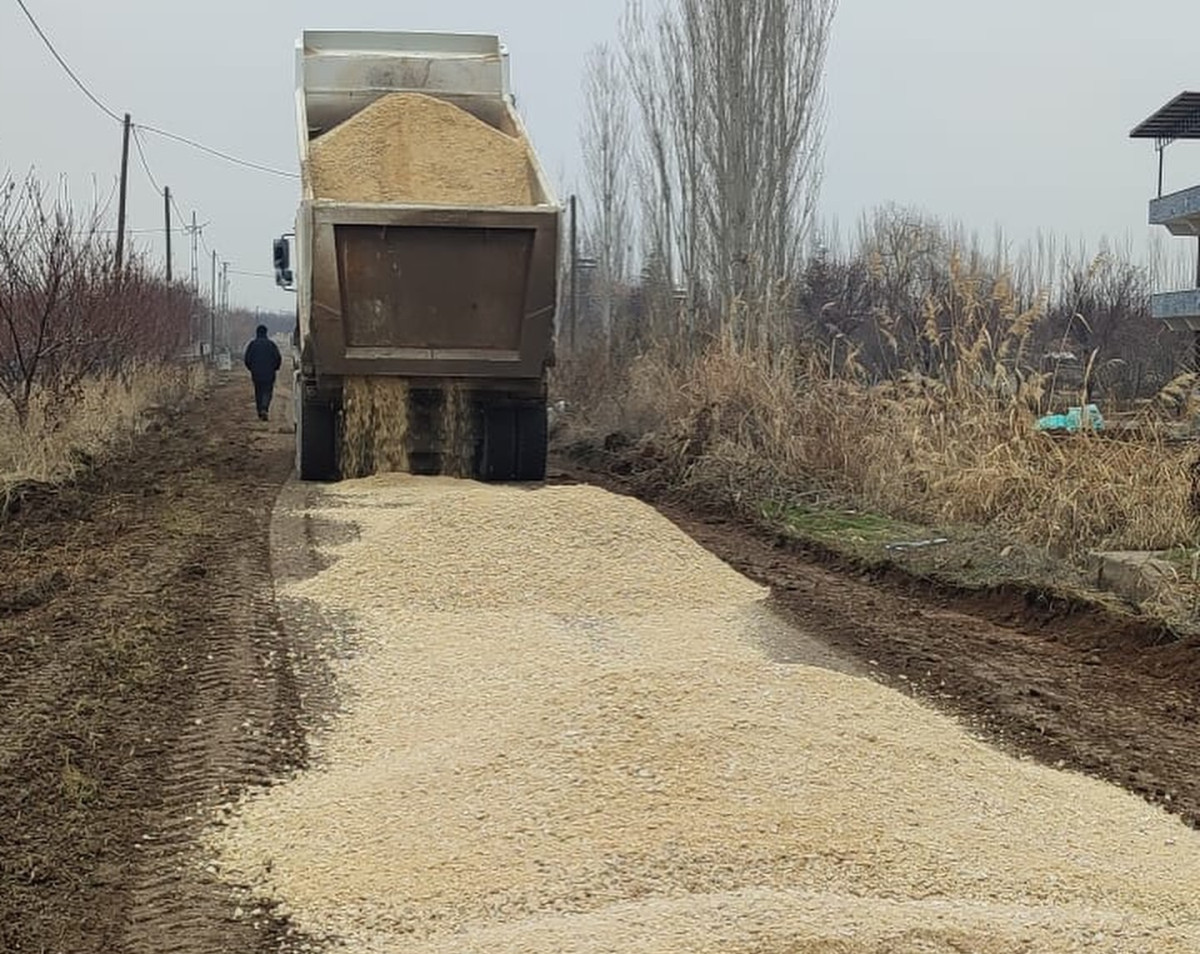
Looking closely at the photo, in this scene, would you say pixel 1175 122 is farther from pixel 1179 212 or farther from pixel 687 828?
pixel 687 828

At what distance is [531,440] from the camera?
1364 cm

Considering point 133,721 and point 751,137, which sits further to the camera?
point 751,137

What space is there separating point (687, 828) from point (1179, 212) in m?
29.3

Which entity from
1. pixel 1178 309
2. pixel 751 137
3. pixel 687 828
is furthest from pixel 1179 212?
pixel 687 828

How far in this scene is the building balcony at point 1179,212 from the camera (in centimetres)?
2973

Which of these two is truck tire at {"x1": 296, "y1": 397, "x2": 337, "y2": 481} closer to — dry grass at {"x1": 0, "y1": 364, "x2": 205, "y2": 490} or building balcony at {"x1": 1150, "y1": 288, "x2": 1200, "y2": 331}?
dry grass at {"x1": 0, "y1": 364, "x2": 205, "y2": 490}

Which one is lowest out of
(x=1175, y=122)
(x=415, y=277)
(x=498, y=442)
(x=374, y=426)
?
(x=498, y=442)

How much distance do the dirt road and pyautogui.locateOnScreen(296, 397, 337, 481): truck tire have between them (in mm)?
2144

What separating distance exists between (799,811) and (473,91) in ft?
38.0

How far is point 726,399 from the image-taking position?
14.8 meters

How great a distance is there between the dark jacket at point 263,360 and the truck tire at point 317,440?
9983 mm

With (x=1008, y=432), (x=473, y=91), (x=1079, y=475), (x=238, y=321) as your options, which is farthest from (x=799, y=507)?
(x=238, y=321)

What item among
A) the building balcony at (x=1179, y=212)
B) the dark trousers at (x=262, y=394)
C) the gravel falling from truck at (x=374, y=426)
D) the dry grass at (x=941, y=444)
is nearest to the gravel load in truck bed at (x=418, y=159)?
the gravel falling from truck at (x=374, y=426)

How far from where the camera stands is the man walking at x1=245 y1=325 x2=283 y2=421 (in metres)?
23.1
